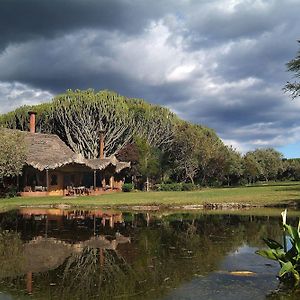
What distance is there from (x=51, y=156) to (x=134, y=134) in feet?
59.0

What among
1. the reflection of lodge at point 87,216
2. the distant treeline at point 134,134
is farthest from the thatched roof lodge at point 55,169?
the reflection of lodge at point 87,216

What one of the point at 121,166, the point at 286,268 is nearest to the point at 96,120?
the point at 121,166

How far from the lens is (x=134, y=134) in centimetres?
5997

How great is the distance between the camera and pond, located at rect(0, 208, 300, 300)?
26.1 feet

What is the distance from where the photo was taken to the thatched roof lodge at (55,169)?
41.7m

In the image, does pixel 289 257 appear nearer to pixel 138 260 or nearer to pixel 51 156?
pixel 138 260

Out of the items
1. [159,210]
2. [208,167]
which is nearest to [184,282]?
[159,210]

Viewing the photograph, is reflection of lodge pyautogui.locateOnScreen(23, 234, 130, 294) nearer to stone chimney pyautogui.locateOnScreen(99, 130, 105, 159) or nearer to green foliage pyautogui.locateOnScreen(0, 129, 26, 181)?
green foliage pyautogui.locateOnScreen(0, 129, 26, 181)

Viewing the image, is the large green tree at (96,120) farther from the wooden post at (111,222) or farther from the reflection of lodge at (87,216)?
the wooden post at (111,222)

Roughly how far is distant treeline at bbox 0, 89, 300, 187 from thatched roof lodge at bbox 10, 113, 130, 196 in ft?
15.9

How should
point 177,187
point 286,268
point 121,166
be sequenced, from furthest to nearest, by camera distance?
1. point 121,166
2. point 177,187
3. point 286,268

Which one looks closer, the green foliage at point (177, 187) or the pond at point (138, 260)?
the pond at point (138, 260)

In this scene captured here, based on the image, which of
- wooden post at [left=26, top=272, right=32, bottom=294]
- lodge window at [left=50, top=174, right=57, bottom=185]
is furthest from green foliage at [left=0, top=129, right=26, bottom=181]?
wooden post at [left=26, top=272, right=32, bottom=294]

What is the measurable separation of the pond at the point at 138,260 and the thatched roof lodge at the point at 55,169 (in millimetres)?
21716
